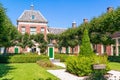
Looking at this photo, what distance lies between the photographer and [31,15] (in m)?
61.2

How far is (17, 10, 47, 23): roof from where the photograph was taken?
60.0 meters

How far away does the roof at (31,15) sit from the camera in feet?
197

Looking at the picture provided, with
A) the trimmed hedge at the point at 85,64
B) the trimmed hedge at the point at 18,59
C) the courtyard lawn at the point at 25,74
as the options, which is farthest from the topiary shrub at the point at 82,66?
the trimmed hedge at the point at 18,59

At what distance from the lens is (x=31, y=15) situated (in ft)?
201

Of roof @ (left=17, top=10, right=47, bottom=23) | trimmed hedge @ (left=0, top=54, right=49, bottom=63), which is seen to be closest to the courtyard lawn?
trimmed hedge @ (left=0, top=54, right=49, bottom=63)

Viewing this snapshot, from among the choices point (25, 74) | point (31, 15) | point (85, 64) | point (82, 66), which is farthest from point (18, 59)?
point (31, 15)

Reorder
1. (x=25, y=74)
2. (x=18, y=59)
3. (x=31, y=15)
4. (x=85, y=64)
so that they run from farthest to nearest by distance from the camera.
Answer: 1. (x=31, y=15)
2. (x=18, y=59)
3. (x=25, y=74)
4. (x=85, y=64)

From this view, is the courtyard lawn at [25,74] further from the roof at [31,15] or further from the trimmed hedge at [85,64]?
Answer: the roof at [31,15]

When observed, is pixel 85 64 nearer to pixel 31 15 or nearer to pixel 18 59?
pixel 18 59

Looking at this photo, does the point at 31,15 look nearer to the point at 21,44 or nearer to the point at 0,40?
the point at 21,44

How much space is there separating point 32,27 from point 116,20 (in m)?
33.8

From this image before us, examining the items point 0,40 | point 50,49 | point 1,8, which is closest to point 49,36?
point 50,49

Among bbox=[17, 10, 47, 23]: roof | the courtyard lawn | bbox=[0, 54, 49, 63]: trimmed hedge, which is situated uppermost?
bbox=[17, 10, 47, 23]: roof

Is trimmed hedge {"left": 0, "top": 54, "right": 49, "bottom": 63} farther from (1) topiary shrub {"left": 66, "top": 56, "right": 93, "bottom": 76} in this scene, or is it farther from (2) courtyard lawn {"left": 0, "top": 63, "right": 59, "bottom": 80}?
(1) topiary shrub {"left": 66, "top": 56, "right": 93, "bottom": 76}
